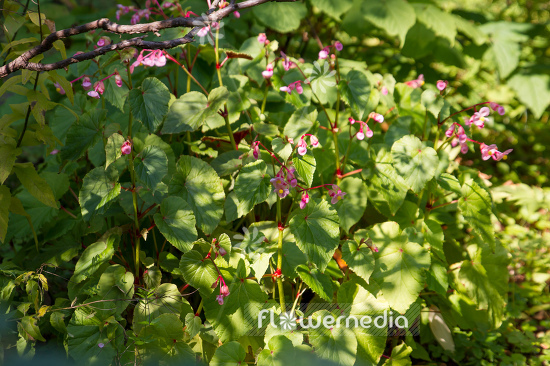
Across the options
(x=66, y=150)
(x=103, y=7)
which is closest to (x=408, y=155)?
(x=66, y=150)

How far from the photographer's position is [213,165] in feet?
4.80


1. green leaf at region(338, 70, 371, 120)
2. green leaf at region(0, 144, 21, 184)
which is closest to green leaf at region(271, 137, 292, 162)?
green leaf at region(338, 70, 371, 120)

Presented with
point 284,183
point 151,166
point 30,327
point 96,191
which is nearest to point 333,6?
point 284,183

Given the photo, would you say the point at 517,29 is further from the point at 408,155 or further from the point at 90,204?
the point at 90,204

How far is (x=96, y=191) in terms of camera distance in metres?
1.24

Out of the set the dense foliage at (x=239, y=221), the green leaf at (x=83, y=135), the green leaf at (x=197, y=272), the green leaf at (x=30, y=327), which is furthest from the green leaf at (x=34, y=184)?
the green leaf at (x=197, y=272)

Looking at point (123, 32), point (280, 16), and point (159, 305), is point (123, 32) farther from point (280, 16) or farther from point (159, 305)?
point (280, 16)

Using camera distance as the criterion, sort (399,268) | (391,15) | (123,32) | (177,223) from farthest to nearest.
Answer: (391,15), (399,268), (177,223), (123,32)

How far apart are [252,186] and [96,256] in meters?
0.54

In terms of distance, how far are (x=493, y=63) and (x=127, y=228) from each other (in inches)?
83.8

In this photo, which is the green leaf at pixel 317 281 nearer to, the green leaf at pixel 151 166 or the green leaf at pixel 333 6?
the green leaf at pixel 151 166

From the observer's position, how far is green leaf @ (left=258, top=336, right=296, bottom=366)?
3.64ft

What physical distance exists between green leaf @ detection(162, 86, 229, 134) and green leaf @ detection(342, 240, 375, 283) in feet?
2.00

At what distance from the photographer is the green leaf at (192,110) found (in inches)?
53.1
